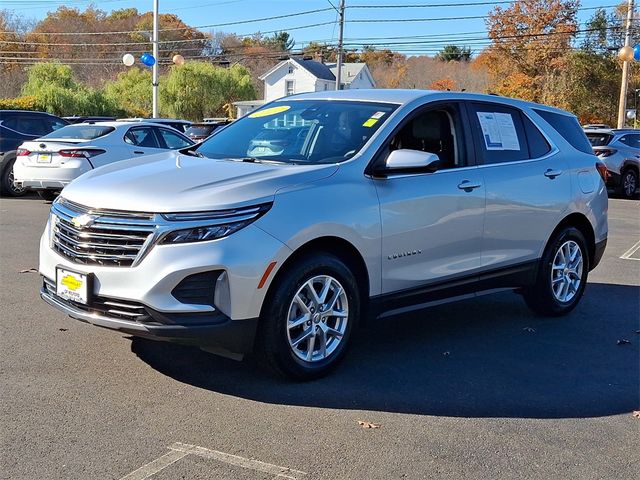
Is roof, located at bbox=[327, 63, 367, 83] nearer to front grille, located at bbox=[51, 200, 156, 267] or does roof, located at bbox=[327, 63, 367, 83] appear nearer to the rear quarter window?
the rear quarter window

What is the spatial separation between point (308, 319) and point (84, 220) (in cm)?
149

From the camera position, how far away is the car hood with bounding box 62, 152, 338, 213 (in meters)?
4.34

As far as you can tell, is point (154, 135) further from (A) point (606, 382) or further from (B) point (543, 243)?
(A) point (606, 382)

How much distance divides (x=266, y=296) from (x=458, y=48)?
294ft

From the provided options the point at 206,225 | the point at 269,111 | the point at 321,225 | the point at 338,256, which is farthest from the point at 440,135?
A: the point at 206,225

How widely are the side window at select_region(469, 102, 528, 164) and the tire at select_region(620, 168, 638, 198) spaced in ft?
44.0

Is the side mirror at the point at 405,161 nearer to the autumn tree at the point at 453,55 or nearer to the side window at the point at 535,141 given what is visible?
the side window at the point at 535,141

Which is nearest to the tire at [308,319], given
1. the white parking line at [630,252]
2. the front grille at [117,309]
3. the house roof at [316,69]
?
the front grille at [117,309]

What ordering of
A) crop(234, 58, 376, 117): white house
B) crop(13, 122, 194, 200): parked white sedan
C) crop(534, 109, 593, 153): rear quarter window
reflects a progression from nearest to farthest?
crop(534, 109, 593, 153): rear quarter window
crop(13, 122, 194, 200): parked white sedan
crop(234, 58, 376, 117): white house

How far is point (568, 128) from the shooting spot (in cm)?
716

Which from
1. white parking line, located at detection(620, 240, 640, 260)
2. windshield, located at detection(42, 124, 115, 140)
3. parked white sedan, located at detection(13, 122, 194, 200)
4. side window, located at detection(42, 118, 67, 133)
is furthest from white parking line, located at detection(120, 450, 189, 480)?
side window, located at detection(42, 118, 67, 133)

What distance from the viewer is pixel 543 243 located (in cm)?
654

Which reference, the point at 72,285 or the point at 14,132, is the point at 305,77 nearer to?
the point at 14,132

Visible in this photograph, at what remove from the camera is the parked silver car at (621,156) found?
1859 centimetres
